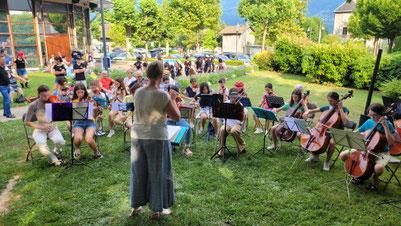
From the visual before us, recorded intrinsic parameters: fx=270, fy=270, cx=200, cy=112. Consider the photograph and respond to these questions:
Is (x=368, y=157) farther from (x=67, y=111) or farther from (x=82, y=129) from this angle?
(x=82, y=129)

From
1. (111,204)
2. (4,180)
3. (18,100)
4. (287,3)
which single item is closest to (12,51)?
(18,100)

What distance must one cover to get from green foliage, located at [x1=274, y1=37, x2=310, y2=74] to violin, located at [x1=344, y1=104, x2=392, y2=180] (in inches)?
607

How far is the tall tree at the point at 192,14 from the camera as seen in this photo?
36.8 meters

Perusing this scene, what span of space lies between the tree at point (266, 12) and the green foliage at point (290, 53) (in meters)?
15.8

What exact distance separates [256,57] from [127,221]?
70.0 feet

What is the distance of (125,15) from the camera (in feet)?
122

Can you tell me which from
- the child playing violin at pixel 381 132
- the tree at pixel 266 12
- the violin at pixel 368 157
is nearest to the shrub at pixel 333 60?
the child playing violin at pixel 381 132

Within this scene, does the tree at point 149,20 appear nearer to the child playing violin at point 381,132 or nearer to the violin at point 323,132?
the violin at point 323,132

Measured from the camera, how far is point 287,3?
35.9 metres

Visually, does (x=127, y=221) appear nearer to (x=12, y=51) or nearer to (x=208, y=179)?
(x=208, y=179)

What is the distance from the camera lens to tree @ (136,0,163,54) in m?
37.6

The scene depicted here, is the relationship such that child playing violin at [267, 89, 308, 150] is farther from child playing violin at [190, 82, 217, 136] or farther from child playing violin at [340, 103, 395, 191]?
child playing violin at [340, 103, 395, 191]

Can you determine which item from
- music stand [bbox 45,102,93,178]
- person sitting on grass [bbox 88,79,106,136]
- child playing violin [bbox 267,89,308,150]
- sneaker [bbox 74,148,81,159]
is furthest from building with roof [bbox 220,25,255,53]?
music stand [bbox 45,102,93,178]

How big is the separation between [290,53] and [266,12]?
57.2 feet
